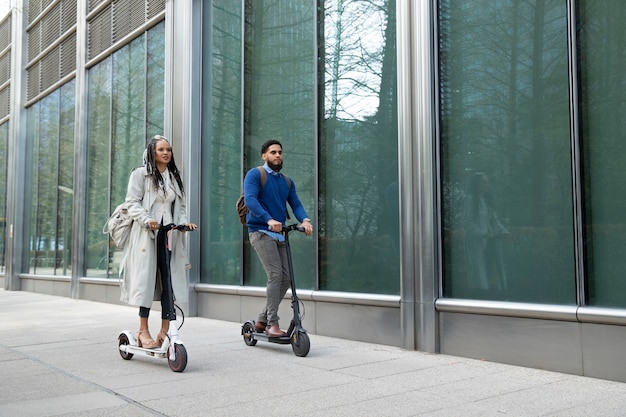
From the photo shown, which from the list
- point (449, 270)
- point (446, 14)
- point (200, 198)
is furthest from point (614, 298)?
point (200, 198)

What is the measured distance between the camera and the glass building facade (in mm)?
5273

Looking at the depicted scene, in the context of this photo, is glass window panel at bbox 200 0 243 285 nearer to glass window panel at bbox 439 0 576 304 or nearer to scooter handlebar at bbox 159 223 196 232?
scooter handlebar at bbox 159 223 196 232

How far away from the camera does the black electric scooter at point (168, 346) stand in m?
5.41

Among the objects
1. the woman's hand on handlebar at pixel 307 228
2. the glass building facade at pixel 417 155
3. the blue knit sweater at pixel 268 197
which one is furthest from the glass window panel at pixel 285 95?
the woman's hand on handlebar at pixel 307 228

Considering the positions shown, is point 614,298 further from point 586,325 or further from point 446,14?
point 446,14

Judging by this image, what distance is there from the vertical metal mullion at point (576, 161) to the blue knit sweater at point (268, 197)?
7.95 feet

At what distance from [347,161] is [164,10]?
5.58 meters

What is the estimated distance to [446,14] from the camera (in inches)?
258

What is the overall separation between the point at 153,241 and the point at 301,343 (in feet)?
5.38

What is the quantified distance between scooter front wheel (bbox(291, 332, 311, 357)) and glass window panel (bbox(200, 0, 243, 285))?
329 centimetres

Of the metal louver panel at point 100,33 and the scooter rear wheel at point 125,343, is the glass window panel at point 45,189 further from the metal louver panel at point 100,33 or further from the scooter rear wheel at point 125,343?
the scooter rear wheel at point 125,343

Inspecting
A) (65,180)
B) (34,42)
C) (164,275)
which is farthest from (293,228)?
(34,42)

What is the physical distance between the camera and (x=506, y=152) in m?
5.95

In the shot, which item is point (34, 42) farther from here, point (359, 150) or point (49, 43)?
point (359, 150)
